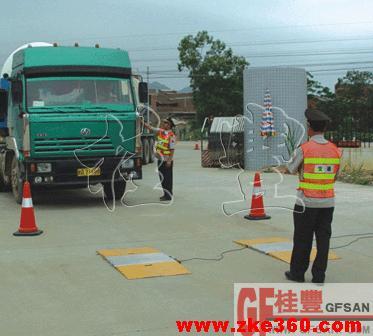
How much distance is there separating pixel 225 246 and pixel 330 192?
249 centimetres

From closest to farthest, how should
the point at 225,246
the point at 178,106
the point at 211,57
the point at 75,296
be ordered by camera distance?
the point at 75,296 < the point at 225,246 < the point at 211,57 < the point at 178,106

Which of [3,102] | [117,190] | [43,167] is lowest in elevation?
[117,190]

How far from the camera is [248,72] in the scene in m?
21.5

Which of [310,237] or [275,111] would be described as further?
[275,111]

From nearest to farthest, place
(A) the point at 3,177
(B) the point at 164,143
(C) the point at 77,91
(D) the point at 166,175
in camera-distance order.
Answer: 1. (C) the point at 77,91
2. (B) the point at 164,143
3. (D) the point at 166,175
4. (A) the point at 3,177

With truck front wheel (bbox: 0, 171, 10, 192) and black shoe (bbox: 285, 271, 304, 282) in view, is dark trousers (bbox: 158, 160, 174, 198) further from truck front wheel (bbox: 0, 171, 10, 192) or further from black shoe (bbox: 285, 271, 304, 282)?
black shoe (bbox: 285, 271, 304, 282)

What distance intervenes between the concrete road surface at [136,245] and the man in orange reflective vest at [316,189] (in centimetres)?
47

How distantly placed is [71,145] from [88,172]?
63 cm

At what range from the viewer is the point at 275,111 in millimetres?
20859

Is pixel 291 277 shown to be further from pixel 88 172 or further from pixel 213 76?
pixel 213 76

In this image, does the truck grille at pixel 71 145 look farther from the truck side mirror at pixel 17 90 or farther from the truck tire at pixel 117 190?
the truck tire at pixel 117 190

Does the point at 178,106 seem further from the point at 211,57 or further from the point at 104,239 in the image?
the point at 104,239

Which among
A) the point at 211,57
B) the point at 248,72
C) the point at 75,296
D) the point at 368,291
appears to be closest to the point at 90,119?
the point at 75,296

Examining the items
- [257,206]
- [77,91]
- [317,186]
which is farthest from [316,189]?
[77,91]
